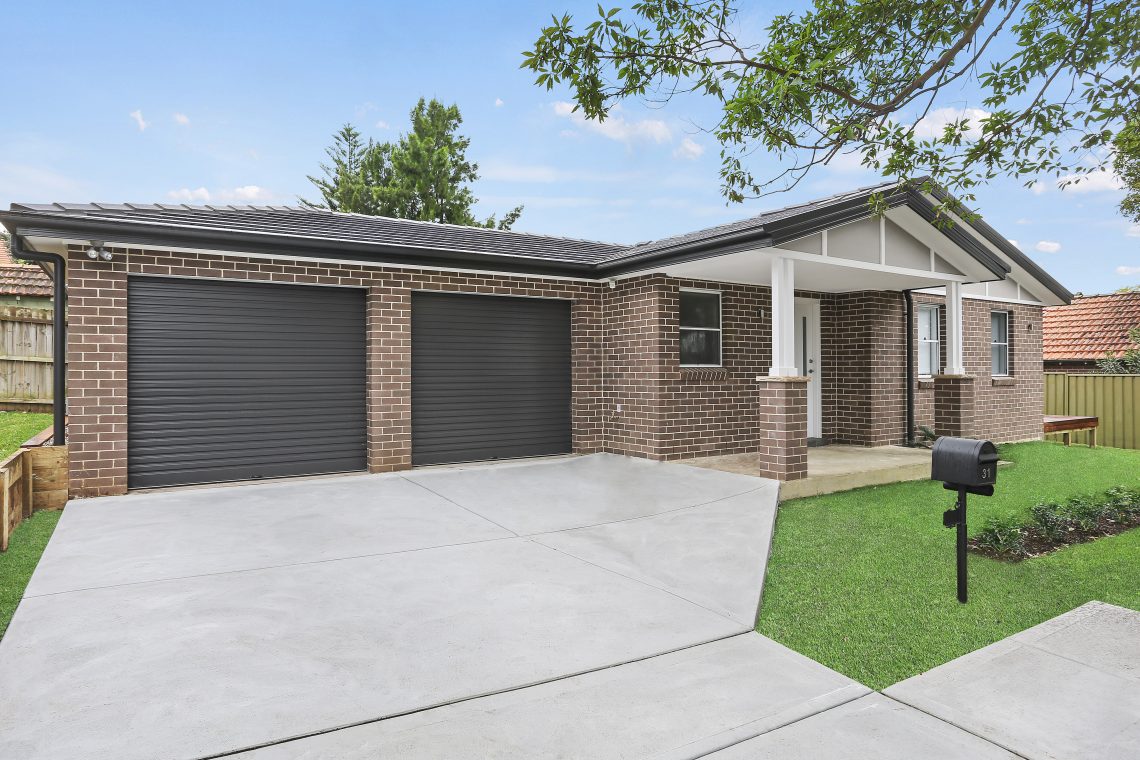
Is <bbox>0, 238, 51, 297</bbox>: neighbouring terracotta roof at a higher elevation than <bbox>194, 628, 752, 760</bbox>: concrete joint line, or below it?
higher

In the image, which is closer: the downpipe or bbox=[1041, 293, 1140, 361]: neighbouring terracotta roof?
the downpipe

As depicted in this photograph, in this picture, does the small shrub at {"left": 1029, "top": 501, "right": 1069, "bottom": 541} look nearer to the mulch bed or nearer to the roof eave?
the mulch bed

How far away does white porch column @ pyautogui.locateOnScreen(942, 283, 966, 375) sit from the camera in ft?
35.5

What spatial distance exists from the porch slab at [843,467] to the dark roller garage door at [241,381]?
16.8 feet

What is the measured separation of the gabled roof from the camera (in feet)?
22.7

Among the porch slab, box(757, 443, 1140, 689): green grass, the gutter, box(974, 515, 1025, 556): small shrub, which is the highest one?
the gutter

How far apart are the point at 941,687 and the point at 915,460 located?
23.9 feet

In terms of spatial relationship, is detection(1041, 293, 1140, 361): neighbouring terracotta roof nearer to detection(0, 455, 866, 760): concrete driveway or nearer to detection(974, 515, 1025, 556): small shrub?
detection(974, 515, 1025, 556): small shrub

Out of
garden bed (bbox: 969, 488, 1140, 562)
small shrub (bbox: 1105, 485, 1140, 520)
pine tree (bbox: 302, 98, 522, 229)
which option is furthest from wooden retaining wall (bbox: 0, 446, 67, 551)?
pine tree (bbox: 302, 98, 522, 229)

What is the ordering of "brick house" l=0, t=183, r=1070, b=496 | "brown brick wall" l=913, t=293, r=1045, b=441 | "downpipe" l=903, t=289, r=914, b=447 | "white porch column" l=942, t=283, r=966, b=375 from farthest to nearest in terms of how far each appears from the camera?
"brown brick wall" l=913, t=293, r=1045, b=441 → "downpipe" l=903, t=289, r=914, b=447 → "white porch column" l=942, t=283, r=966, b=375 → "brick house" l=0, t=183, r=1070, b=496

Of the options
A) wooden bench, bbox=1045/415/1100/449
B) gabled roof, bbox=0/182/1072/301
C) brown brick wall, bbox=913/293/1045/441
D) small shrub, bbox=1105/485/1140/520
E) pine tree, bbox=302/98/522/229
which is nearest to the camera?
small shrub, bbox=1105/485/1140/520

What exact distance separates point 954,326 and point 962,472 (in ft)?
25.9

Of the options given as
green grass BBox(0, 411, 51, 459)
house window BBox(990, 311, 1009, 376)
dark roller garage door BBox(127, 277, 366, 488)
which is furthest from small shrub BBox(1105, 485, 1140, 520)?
green grass BBox(0, 411, 51, 459)

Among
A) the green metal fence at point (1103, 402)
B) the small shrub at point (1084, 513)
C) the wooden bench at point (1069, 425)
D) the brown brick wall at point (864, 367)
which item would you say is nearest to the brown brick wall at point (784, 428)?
the small shrub at point (1084, 513)
